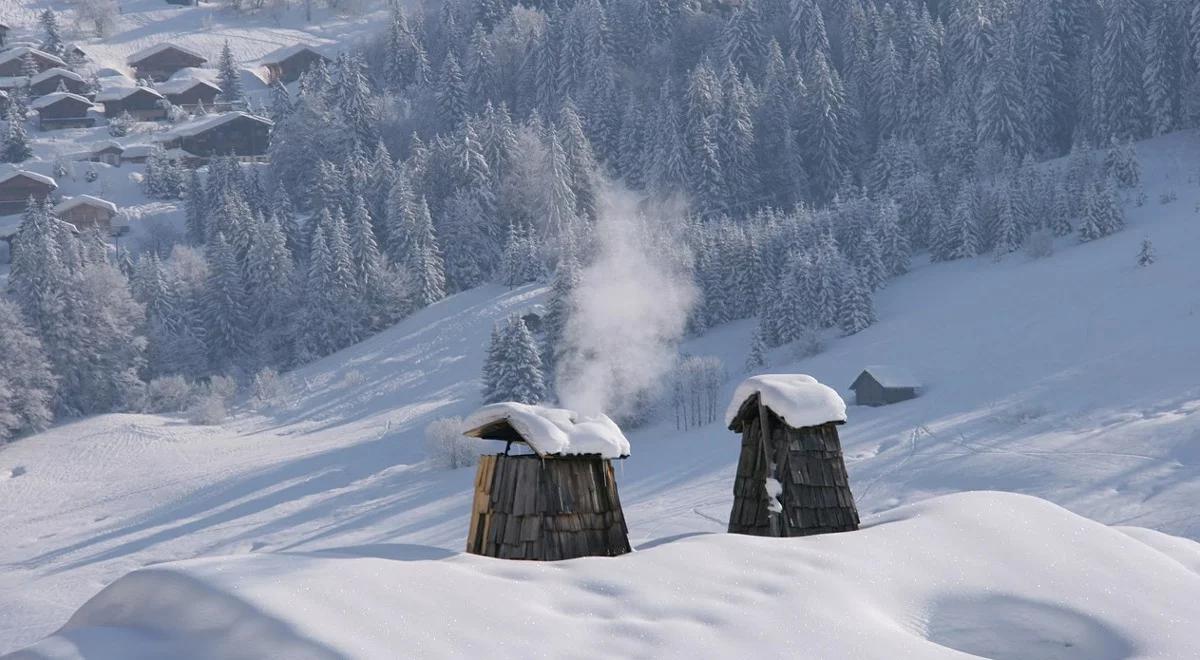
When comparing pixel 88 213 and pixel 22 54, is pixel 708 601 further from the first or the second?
pixel 22 54

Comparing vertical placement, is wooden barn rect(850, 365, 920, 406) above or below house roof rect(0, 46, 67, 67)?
below

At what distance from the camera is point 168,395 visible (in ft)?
230

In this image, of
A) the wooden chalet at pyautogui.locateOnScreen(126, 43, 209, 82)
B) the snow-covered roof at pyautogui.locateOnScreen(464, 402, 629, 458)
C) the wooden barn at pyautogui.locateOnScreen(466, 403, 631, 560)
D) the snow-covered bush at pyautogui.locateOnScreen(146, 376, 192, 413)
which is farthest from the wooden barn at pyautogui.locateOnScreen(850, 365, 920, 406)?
the wooden chalet at pyautogui.locateOnScreen(126, 43, 209, 82)

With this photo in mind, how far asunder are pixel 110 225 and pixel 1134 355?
6975cm

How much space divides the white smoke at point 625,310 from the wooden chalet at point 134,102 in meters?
47.7

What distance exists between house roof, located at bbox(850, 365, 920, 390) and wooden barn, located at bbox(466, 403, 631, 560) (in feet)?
132

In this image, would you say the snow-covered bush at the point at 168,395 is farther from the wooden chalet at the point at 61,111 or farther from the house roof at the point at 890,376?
the wooden chalet at the point at 61,111

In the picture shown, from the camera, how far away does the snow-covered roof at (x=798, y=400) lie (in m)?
13.9

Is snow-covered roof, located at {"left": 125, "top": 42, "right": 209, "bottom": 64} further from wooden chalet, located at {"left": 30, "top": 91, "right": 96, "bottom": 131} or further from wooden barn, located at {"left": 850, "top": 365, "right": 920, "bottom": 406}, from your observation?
wooden barn, located at {"left": 850, "top": 365, "right": 920, "bottom": 406}

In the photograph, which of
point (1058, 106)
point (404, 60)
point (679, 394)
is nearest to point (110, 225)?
point (404, 60)

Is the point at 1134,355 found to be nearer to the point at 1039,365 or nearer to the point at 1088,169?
the point at 1039,365

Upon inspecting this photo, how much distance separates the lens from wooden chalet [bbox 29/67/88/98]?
4651 inches

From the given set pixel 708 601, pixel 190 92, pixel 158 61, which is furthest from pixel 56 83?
pixel 708 601

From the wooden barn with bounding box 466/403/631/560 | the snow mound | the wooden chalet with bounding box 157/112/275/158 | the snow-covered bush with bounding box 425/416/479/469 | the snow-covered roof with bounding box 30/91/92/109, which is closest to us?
the snow mound
